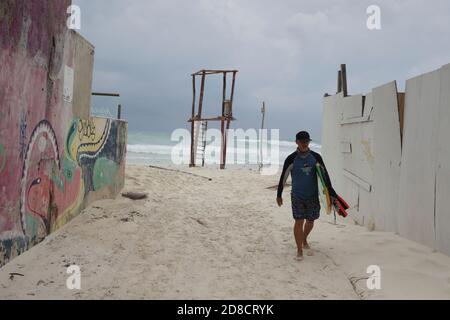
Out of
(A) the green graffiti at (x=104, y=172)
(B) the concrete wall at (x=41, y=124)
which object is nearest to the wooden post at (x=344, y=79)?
(B) the concrete wall at (x=41, y=124)

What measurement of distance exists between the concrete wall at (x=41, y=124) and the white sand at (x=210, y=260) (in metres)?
0.36

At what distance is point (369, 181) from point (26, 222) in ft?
16.9

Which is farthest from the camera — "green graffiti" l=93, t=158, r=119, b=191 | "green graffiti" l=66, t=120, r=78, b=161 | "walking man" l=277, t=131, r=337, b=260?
"green graffiti" l=93, t=158, r=119, b=191

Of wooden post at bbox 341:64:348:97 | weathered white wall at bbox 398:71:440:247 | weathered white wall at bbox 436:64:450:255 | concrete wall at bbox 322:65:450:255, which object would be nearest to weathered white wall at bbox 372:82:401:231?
concrete wall at bbox 322:65:450:255

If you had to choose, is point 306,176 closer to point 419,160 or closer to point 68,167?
point 419,160

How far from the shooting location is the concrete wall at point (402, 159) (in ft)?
14.8

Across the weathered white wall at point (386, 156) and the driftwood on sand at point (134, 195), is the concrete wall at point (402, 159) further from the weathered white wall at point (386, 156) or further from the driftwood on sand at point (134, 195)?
the driftwood on sand at point (134, 195)

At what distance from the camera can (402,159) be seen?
215 inches

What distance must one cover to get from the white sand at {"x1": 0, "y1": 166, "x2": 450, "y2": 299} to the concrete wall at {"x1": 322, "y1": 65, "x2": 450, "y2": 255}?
32 centimetres

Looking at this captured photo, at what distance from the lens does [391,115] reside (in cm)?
581

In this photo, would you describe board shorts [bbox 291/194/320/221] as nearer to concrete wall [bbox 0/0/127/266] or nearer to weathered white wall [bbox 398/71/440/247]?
weathered white wall [bbox 398/71/440/247]

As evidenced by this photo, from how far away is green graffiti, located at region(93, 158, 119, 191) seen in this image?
724cm
